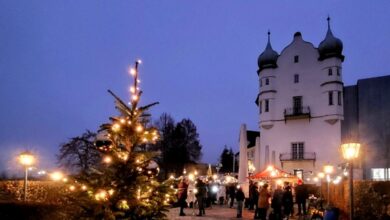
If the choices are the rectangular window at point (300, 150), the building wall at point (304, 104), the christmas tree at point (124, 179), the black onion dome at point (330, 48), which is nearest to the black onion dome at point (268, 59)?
the building wall at point (304, 104)

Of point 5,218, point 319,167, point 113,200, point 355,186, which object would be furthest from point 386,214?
point 319,167

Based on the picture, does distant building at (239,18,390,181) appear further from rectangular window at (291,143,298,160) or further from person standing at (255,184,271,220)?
person standing at (255,184,271,220)

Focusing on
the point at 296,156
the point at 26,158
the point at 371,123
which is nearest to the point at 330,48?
the point at 371,123

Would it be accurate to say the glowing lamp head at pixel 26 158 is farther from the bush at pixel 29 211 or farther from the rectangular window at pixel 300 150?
the rectangular window at pixel 300 150

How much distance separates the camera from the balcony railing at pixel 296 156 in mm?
46959

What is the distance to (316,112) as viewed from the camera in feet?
157

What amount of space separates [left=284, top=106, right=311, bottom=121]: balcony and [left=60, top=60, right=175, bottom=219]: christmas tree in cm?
4047

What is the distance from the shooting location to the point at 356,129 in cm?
4716

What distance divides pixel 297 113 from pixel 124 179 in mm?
41704

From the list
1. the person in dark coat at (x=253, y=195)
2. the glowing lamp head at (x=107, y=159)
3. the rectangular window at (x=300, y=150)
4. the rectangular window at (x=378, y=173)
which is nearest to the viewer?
the glowing lamp head at (x=107, y=159)

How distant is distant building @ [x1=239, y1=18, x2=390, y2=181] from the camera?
46.1 metres

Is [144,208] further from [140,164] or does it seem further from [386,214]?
[386,214]

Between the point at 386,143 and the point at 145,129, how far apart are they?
41702 mm

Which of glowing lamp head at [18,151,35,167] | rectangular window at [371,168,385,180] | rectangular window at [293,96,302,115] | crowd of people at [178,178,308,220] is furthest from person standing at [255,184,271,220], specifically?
rectangular window at [293,96,302,115]
